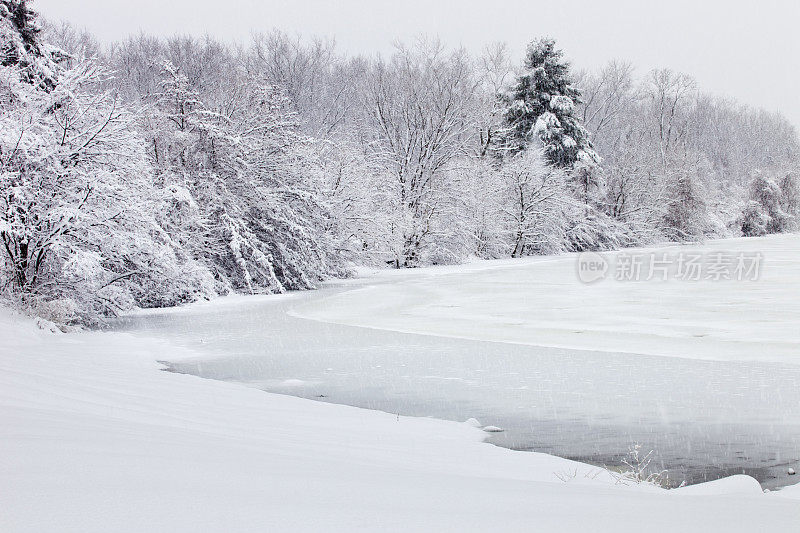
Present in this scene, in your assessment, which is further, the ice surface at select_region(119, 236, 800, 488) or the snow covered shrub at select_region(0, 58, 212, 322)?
the snow covered shrub at select_region(0, 58, 212, 322)

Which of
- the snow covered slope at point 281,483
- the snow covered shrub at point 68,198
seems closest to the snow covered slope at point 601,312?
the snow covered shrub at point 68,198

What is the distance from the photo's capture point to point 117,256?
1423 centimetres

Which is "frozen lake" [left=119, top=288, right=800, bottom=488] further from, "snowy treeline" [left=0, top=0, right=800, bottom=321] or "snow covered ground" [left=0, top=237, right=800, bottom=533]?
"snowy treeline" [left=0, top=0, right=800, bottom=321]

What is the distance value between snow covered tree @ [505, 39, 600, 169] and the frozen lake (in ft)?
121

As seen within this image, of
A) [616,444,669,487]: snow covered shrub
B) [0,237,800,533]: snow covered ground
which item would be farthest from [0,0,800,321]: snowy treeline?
[616,444,669,487]: snow covered shrub

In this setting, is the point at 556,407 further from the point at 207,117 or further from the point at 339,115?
the point at 339,115

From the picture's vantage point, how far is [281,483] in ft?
9.37

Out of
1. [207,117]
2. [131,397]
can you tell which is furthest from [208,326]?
[207,117]

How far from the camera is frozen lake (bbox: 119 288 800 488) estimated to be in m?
5.66

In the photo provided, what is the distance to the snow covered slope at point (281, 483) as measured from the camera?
2336mm

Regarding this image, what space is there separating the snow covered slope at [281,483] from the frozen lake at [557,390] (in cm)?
90

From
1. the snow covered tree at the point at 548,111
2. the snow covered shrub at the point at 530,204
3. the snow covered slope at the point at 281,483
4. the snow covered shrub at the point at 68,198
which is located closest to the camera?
the snow covered slope at the point at 281,483

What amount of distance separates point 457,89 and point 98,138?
3262 cm

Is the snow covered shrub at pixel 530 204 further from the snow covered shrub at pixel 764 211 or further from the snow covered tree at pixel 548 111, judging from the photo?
the snow covered shrub at pixel 764 211
